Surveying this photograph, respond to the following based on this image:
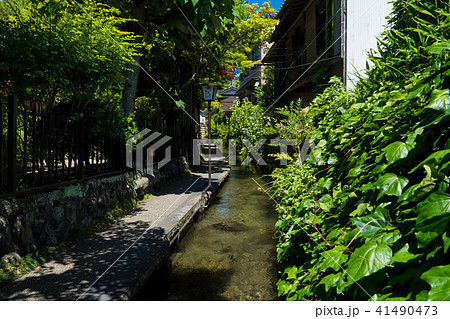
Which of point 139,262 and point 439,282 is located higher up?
point 439,282

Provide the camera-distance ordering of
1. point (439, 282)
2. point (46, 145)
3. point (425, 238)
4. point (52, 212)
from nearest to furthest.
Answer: point (439, 282)
point (425, 238)
point (52, 212)
point (46, 145)

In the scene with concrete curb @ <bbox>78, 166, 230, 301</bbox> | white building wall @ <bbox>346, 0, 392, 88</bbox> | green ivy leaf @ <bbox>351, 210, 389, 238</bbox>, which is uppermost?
white building wall @ <bbox>346, 0, 392, 88</bbox>

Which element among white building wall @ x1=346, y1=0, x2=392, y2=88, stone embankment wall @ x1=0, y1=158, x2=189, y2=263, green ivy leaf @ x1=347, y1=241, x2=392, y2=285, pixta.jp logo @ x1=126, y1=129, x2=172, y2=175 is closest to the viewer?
green ivy leaf @ x1=347, y1=241, x2=392, y2=285

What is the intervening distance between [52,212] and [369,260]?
487cm

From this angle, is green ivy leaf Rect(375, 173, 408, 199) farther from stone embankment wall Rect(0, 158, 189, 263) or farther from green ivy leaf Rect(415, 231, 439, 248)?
stone embankment wall Rect(0, 158, 189, 263)

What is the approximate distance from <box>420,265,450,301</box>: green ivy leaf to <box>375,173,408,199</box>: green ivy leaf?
0.47 metres

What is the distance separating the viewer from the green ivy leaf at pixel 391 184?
172 centimetres

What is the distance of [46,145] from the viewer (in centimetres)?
576

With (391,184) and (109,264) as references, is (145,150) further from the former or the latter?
(391,184)

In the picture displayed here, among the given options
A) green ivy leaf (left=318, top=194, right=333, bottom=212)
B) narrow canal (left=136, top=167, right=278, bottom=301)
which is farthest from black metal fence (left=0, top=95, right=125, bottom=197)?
green ivy leaf (left=318, top=194, right=333, bottom=212)

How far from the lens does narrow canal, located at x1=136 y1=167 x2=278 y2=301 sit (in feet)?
14.2

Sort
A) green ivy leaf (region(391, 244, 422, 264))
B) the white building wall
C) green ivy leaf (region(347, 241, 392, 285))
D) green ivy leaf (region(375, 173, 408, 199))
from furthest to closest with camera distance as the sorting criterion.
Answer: the white building wall
green ivy leaf (region(375, 173, 408, 199))
green ivy leaf (region(347, 241, 392, 285))
green ivy leaf (region(391, 244, 422, 264))

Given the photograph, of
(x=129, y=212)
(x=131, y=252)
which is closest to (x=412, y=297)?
(x=131, y=252)

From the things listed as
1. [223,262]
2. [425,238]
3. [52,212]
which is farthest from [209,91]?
[425,238]
